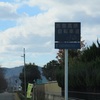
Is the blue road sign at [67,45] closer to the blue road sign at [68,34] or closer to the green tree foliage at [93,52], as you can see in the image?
the blue road sign at [68,34]

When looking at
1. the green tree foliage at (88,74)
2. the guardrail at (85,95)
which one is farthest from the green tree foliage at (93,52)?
the guardrail at (85,95)

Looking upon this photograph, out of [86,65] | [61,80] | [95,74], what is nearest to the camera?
[95,74]

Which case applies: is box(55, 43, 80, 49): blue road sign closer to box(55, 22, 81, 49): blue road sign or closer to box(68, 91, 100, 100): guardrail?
box(55, 22, 81, 49): blue road sign

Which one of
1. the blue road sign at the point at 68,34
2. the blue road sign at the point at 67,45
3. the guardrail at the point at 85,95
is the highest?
the blue road sign at the point at 68,34

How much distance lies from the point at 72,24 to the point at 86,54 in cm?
1016

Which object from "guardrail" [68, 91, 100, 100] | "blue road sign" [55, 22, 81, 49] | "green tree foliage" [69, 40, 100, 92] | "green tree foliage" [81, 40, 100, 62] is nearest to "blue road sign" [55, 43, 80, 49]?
"blue road sign" [55, 22, 81, 49]

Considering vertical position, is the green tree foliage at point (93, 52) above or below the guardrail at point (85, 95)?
above

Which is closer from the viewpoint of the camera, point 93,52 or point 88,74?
point 88,74

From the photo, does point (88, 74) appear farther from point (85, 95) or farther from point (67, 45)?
point (67, 45)

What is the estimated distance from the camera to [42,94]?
45688 millimetres

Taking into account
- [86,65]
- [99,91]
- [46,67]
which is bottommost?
[99,91]

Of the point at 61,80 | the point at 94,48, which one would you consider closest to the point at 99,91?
the point at 94,48

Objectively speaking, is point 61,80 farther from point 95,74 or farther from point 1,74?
point 1,74

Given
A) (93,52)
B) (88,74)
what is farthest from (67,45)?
(93,52)
